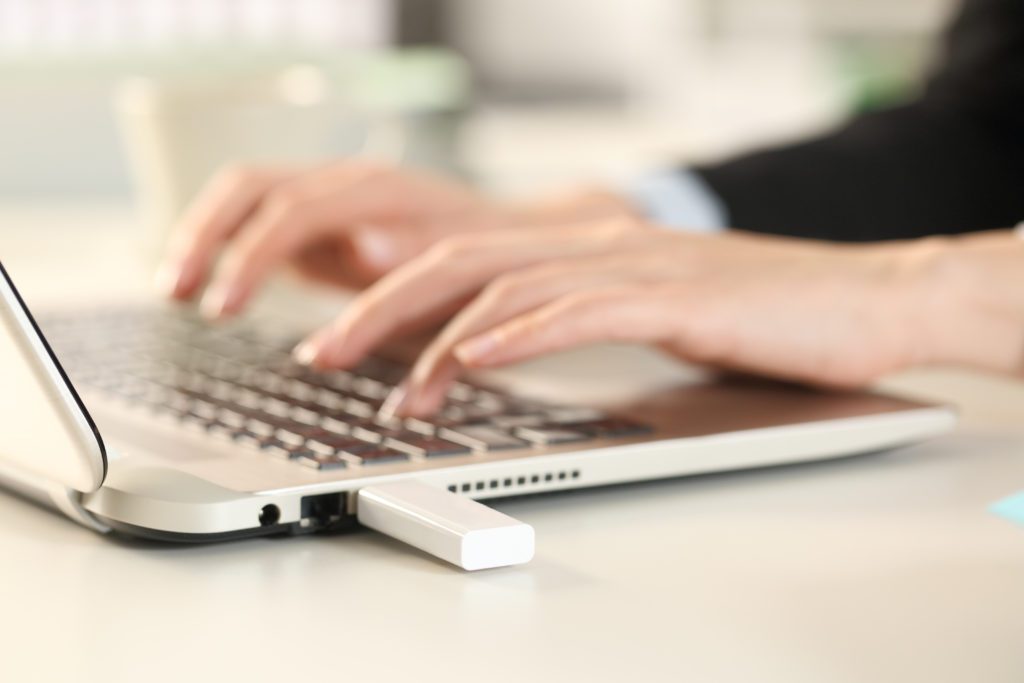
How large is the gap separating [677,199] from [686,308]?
403 mm

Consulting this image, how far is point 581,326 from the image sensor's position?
54 cm

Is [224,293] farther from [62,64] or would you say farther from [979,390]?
[62,64]

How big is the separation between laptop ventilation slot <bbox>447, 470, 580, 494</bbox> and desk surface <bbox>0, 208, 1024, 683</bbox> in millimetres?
12

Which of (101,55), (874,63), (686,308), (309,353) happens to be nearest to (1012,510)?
(686,308)

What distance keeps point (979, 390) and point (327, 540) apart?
1.42ft

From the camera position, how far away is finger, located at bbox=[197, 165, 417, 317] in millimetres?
732

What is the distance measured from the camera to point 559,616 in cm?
36

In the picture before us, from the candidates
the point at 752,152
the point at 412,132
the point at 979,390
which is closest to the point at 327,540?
the point at 979,390

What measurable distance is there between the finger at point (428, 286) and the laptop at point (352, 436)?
22 mm

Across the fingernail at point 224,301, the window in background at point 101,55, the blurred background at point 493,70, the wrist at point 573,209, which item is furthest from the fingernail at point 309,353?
the window in background at point 101,55

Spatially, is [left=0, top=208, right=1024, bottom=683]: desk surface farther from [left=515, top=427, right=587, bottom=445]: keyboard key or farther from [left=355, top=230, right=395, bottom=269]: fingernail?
[left=355, top=230, right=395, bottom=269]: fingernail

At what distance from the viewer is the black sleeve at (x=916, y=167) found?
3.32 ft

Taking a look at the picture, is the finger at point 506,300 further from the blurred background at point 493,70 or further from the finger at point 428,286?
the blurred background at point 493,70

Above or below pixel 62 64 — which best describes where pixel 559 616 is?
below
